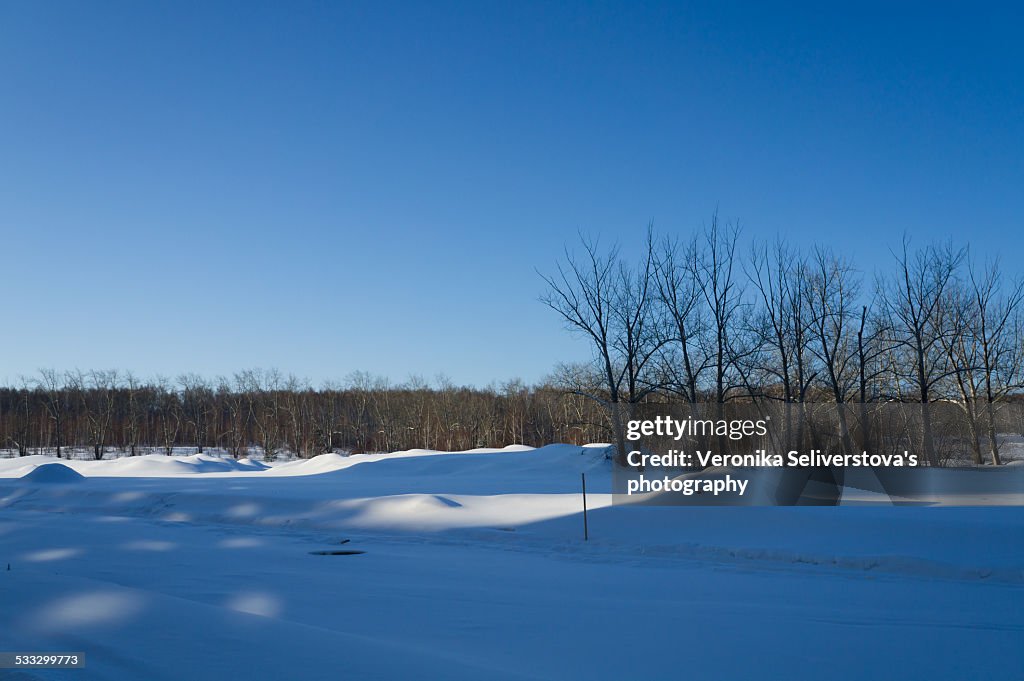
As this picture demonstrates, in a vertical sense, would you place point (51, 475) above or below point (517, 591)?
above

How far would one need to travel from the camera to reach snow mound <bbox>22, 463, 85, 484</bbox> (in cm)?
2656

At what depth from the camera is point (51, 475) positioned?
2697cm

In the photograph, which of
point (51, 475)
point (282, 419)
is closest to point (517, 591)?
point (51, 475)

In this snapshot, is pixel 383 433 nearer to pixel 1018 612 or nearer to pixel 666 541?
pixel 666 541

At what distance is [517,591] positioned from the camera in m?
8.53

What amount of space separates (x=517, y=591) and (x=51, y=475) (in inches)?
1008

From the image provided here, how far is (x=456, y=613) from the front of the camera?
7301 millimetres

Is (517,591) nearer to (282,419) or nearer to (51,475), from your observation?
(51,475)

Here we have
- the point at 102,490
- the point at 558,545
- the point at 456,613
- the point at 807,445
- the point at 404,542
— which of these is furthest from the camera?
the point at 807,445

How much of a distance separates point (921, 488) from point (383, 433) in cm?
5370

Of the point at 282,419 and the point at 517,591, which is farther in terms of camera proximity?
the point at 282,419

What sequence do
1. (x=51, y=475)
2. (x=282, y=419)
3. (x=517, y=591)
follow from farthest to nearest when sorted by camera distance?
(x=282, y=419) < (x=51, y=475) < (x=517, y=591)

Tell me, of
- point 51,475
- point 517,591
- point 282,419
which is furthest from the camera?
point 282,419

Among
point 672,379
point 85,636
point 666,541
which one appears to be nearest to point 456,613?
point 85,636
